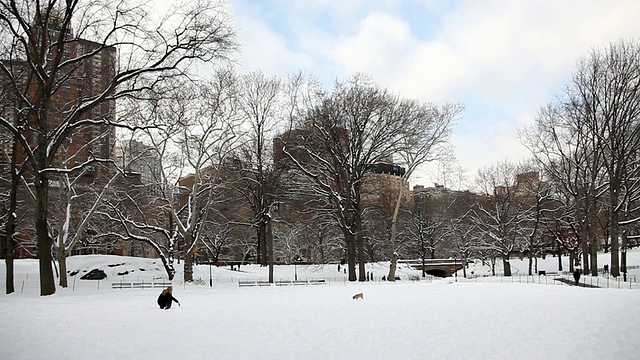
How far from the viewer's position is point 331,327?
16.5 metres

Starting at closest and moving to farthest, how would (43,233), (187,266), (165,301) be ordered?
(165,301) < (43,233) < (187,266)

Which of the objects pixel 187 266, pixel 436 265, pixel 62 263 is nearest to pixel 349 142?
pixel 187 266

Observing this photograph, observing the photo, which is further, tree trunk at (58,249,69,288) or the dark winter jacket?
tree trunk at (58,249,69,288)

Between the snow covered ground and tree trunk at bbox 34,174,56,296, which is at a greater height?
tree trunk at bbox 34,174,56,296

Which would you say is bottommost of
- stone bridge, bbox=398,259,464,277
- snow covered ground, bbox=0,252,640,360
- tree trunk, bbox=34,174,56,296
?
stone bridge, bbox=398,259,464,277

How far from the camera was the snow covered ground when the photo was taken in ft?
42.6

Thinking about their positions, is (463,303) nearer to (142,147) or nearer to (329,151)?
(329,151)

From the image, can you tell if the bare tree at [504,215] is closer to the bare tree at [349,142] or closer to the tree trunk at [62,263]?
the bare tree at [349,142]

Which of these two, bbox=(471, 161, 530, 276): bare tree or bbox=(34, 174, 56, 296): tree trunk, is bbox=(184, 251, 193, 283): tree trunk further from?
bbox=(471, 161, 530, 276): bare tree

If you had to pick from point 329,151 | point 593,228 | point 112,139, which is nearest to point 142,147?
point 112,139

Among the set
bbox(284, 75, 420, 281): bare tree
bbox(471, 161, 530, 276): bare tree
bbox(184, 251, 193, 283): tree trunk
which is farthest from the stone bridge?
bbox(184, 251, 193, 283): tree trunk

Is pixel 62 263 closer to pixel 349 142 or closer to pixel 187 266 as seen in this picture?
pixel 187 266

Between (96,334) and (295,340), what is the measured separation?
18.4 feet

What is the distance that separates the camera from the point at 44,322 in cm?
1413
